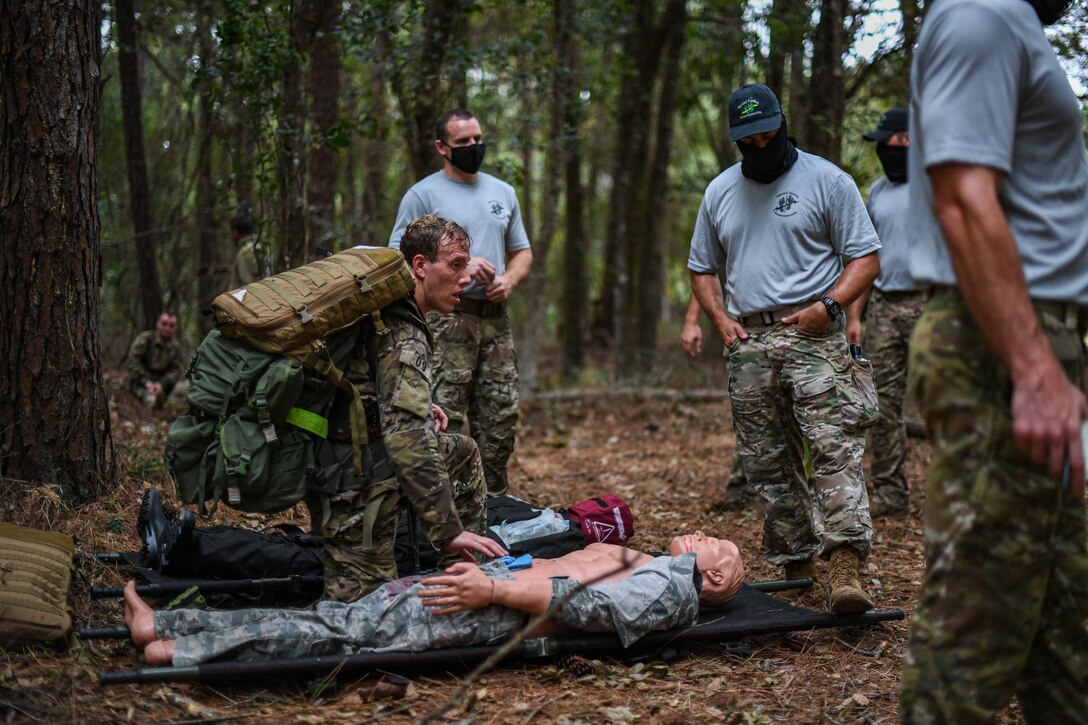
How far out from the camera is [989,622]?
2.47 meters

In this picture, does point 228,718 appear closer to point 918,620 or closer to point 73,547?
point 73,547

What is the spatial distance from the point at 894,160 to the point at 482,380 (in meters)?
3.34

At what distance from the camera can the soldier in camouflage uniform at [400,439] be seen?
4.06 metres

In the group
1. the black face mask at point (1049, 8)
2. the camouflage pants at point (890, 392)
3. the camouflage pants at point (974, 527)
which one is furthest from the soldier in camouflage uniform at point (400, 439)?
the camouflage pants at point (890, 392)

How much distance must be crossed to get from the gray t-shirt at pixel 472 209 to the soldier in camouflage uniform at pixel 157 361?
562cm

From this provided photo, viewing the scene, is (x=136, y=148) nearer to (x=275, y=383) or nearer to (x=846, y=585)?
(x=275, y=383)

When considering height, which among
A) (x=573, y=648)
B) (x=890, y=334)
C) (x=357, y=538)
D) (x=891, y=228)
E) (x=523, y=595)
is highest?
(x=891, y=228)

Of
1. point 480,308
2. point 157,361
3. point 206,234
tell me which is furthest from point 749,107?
point 206,234

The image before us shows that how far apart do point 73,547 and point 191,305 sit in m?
9.87

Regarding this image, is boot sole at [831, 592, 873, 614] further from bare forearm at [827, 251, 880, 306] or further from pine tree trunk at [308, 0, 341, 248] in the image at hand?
pine tree trunk at [308, 0, 341, 248]

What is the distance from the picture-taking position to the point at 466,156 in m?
6.60

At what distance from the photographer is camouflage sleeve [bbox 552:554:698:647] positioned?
4.09 m

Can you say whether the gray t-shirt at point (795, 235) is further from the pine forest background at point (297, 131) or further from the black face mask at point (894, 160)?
the pine forest background at point (297, 131)

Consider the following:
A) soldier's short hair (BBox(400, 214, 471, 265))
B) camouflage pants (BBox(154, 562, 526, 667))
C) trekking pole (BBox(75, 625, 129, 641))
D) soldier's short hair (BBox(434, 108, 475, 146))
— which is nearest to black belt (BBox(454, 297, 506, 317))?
soldier's short hair (BBox(434, 108, 475, 146))
